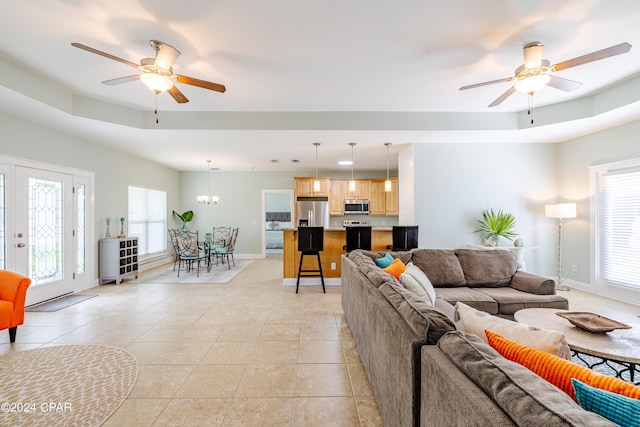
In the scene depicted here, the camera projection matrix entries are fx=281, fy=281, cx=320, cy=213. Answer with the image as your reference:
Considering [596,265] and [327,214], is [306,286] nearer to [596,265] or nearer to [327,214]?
[327,214]

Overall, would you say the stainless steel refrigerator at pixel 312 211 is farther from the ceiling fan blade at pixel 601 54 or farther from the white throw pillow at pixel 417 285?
the ceiling fan blade at pixel 601 54

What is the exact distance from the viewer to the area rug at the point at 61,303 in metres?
3.85

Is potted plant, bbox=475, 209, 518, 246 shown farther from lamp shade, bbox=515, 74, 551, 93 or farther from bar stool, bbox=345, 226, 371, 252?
lamp shade, bbox=515, 74, 551, 93

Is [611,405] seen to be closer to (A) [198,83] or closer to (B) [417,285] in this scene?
(B) [417,285]

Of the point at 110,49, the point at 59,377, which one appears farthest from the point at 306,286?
the point at 110,49

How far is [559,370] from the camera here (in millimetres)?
898

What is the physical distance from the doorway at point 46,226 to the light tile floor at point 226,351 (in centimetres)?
62

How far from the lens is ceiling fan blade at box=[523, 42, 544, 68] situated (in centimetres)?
251

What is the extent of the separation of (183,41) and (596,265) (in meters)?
6.57

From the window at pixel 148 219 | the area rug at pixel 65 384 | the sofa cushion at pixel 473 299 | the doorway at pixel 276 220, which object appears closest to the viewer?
the area rug at pixel 65 384

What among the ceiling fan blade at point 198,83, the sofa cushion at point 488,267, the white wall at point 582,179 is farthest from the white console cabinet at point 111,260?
the white wall at point 582,179

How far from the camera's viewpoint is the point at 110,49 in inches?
107

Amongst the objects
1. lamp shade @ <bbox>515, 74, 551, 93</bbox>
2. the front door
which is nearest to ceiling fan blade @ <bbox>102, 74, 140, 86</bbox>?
the front door

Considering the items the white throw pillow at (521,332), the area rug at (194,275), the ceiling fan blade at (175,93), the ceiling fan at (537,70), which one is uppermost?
the ceiling fan at (537,70)
